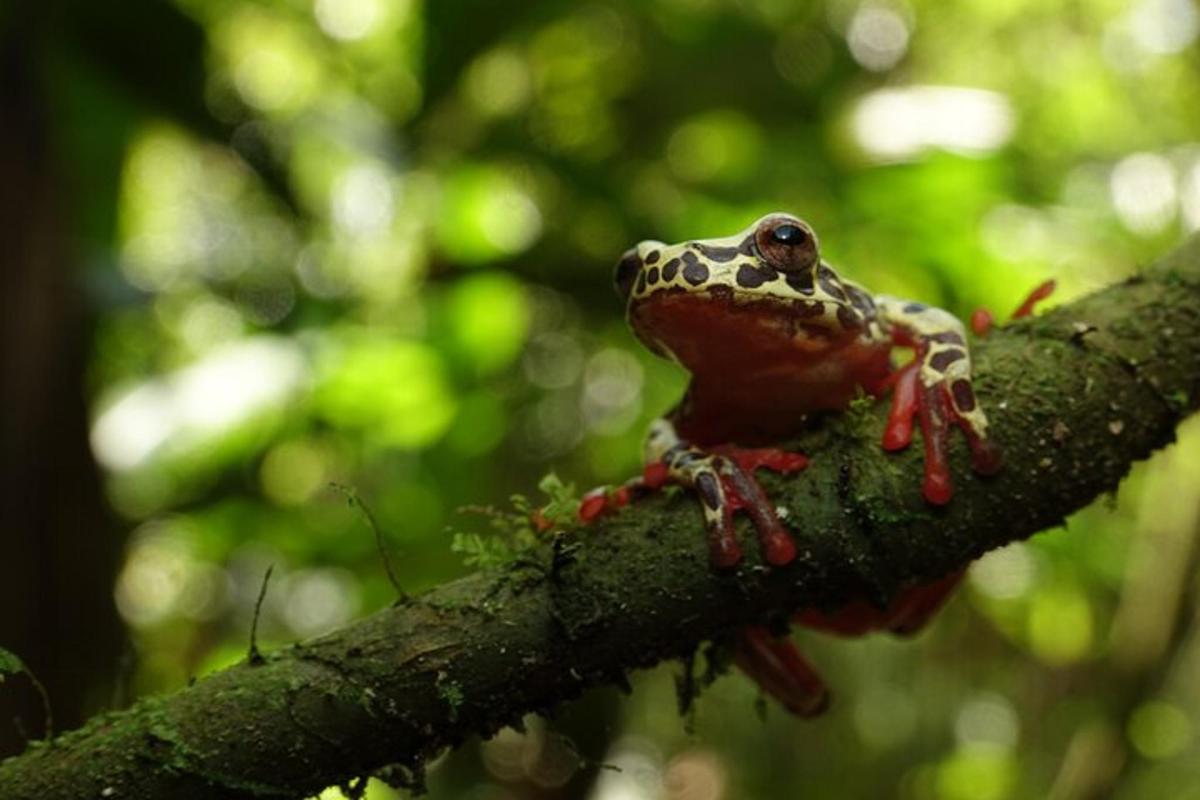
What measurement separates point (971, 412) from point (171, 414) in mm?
3366

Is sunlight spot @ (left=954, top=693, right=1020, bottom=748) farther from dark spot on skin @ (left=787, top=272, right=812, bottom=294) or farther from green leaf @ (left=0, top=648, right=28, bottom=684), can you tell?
green leaf @ (left=0, top=648, right=28, bottom=684)

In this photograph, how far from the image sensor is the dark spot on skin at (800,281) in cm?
199

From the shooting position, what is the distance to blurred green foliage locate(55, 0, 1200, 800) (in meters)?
4.46

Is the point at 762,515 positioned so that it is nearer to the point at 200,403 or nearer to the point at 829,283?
the point at 829,283

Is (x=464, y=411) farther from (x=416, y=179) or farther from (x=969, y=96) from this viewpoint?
(x=969, y=96)

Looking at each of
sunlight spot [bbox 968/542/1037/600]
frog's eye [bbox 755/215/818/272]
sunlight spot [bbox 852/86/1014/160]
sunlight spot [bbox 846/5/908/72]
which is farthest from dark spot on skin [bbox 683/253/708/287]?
sunlight spot [bbox 846/5/908/72]

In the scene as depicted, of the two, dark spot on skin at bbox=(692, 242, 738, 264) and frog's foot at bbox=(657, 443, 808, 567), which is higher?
dark spot on skin at bbox=(692, 242, 738, 264)

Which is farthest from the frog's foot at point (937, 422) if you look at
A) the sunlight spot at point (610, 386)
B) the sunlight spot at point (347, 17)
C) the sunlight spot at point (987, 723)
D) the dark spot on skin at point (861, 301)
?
the sunlight spot at point (347, 17)

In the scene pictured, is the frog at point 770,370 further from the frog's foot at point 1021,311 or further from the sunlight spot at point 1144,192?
the sunlight spot at point 1144,192

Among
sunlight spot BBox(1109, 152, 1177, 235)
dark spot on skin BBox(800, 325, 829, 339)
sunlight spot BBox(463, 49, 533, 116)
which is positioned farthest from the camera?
sunlight spot BBox(463, 49, 533, 116)

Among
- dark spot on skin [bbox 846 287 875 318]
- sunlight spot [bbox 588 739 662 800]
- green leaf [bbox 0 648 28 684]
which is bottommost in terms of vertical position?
sunlight spot [bbox 588 739 662 800]

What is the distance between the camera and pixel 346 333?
4680 mm

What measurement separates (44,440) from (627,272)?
2460mm

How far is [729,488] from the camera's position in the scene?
6.06 ft
